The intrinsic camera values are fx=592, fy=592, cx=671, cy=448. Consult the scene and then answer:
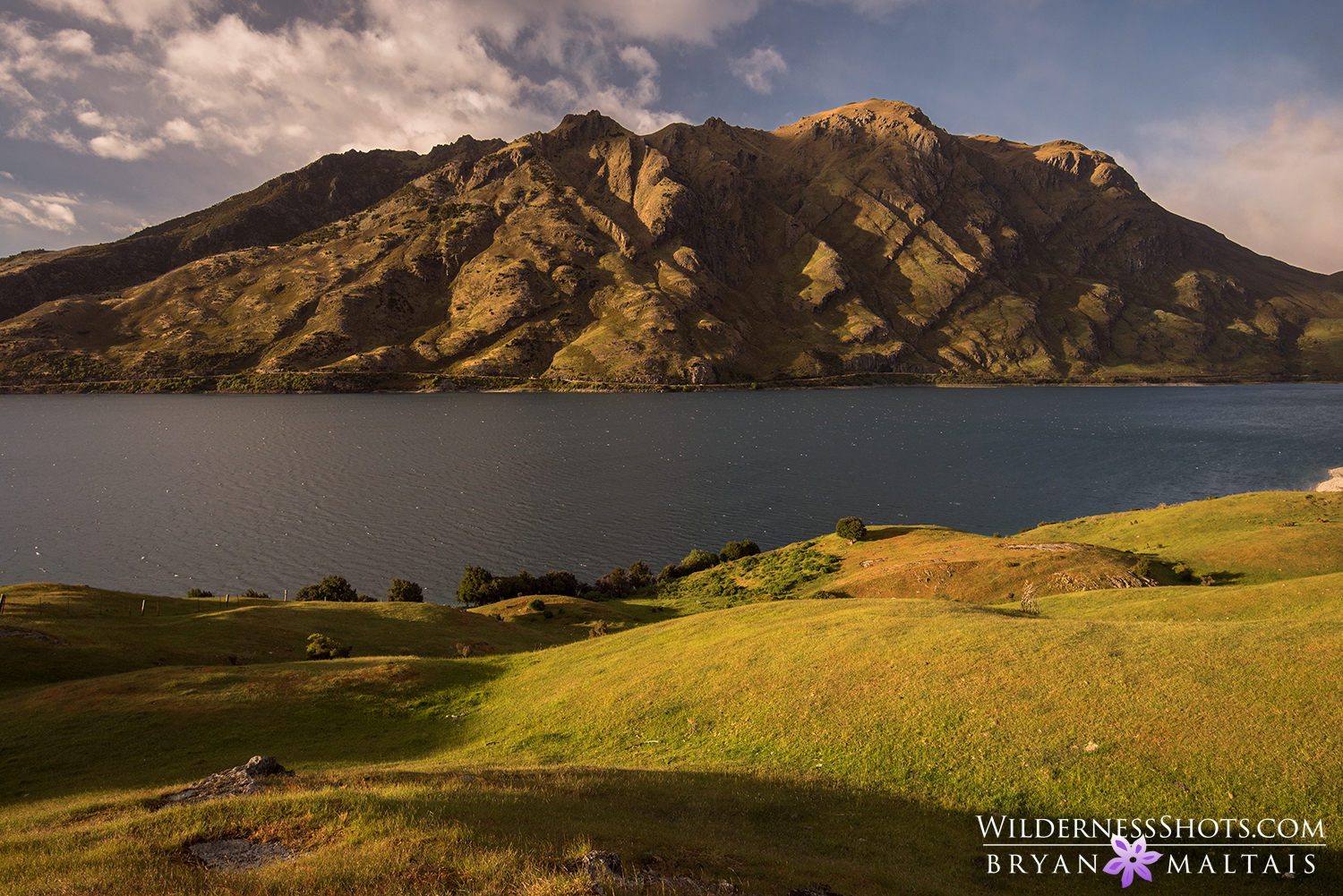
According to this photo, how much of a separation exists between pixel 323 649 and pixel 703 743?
2749cm

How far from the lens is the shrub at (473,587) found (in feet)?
204

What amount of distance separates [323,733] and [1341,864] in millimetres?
30056

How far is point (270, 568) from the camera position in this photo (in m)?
73.0

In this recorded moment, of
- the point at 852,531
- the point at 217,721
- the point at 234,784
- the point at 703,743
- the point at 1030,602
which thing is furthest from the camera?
the point at 852,531

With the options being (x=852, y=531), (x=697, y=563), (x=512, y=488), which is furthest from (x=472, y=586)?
(x=512, y=488)

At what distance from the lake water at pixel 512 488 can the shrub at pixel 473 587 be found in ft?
19.1

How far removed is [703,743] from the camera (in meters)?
18.9

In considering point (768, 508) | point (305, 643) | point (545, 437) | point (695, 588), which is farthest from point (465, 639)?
point (545, 437)

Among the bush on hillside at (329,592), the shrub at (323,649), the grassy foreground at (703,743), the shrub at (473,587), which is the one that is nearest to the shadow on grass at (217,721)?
the grassy foreground at (703,743)

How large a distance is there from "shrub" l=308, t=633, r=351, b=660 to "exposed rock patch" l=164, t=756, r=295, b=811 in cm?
2341

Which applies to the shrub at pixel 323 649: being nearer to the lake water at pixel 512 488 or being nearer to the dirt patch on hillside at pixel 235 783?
the dirt patch on hillside at pixel 235 783

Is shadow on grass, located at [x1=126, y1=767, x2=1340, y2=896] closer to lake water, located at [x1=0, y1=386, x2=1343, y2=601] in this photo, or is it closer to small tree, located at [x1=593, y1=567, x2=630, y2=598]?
small tree, located at [x1=593, y1=567, x2=630, y2=598]

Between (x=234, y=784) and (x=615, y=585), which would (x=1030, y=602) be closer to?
(x=234, y=784)

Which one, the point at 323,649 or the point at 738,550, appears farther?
the point at 738,550
